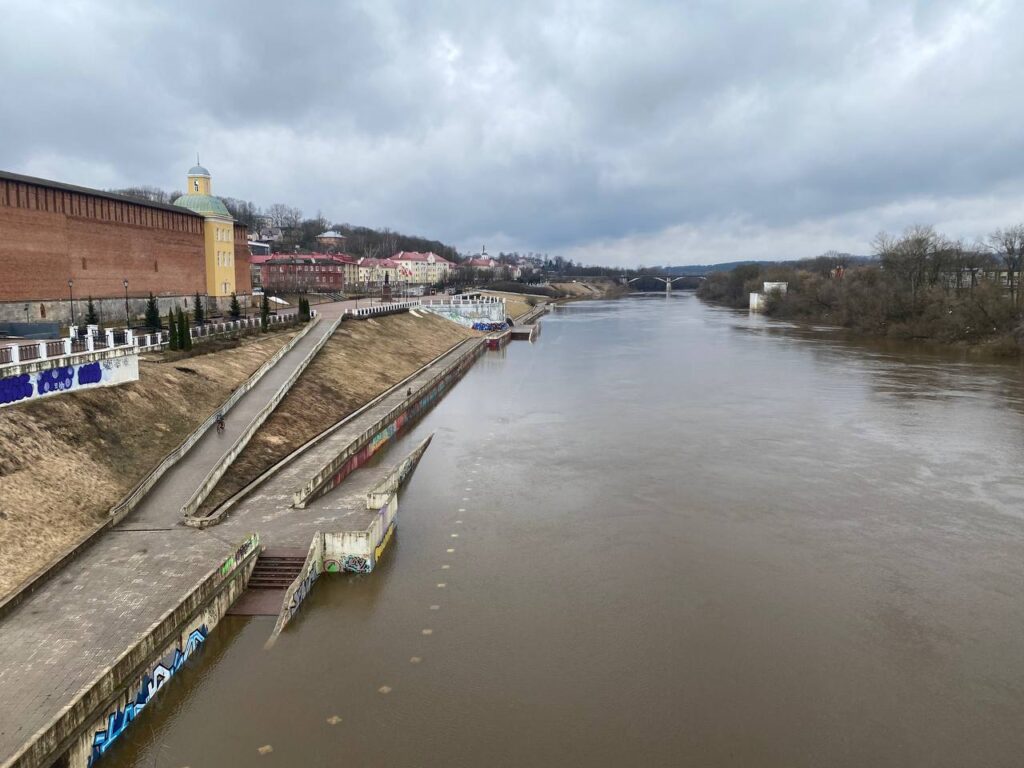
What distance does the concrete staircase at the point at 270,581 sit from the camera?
11297 millimetres

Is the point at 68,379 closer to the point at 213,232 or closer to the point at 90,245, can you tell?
the point at 90,245

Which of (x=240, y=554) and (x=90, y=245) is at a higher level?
(x=90, y=245)

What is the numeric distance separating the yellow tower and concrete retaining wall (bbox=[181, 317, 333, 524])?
18.7 metres

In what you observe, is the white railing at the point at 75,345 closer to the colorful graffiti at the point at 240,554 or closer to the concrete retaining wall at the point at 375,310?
the colorful graffiti at the point at 240,554

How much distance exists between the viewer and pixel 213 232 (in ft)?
142

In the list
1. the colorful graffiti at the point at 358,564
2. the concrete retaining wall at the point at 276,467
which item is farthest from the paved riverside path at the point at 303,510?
the colorful graffiti at the point at 358,564

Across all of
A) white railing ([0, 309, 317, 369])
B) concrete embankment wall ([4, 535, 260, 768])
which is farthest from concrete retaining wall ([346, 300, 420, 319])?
concrete embankment wall ([4, 535, 260, 768])

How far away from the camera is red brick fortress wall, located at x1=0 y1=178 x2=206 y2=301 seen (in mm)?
27641

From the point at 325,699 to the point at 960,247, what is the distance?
2928 inches

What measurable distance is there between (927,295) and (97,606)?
200ft

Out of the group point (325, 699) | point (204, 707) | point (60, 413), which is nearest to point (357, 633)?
point (325, 699)

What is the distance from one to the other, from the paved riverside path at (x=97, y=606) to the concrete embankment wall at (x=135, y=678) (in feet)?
0.50

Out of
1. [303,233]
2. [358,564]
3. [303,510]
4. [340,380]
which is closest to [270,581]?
[358,564]

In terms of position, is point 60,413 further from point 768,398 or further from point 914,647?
point 768,398
